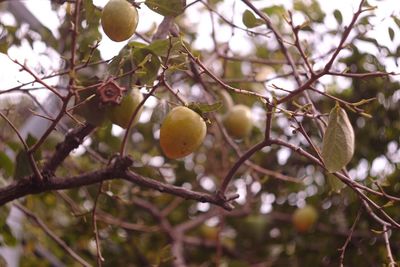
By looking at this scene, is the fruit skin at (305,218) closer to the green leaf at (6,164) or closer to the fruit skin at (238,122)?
the fruit skin at (238,122)

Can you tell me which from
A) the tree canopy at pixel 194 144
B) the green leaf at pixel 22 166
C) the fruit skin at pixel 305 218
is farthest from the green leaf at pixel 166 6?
the fruit skin at pixel 305 218

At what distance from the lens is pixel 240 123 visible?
1680 millimetres

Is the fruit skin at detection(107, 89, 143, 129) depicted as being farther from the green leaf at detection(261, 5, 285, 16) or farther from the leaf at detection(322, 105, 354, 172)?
the green leaf at detection(261, 5, 285, 16)

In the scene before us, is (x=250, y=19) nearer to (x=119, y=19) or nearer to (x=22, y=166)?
(x=119, y=19)

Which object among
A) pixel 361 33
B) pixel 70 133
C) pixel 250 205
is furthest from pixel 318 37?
→ pixel 70 133

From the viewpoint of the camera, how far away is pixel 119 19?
0.98 m

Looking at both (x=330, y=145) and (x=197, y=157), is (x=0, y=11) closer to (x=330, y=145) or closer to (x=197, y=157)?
(x=197, y=157)

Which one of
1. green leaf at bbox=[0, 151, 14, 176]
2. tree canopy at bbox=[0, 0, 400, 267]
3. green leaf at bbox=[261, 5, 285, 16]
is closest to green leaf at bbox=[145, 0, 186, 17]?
tree canopy at bbox=[0, 0, 400, 267]

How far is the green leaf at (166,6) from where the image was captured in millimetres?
1012

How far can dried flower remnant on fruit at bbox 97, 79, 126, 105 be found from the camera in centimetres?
93

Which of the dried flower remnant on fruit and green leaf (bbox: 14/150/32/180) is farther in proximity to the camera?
green leaf (bbox: 14/150/32/180)

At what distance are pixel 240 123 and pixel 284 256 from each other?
2.72ft

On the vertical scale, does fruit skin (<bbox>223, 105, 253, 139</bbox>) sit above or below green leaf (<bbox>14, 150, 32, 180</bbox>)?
above

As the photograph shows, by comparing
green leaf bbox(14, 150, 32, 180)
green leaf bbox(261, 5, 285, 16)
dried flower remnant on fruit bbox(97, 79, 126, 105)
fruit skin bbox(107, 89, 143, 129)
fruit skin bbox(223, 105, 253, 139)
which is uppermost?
green leaf bbox(261, 5, 285, 16)
